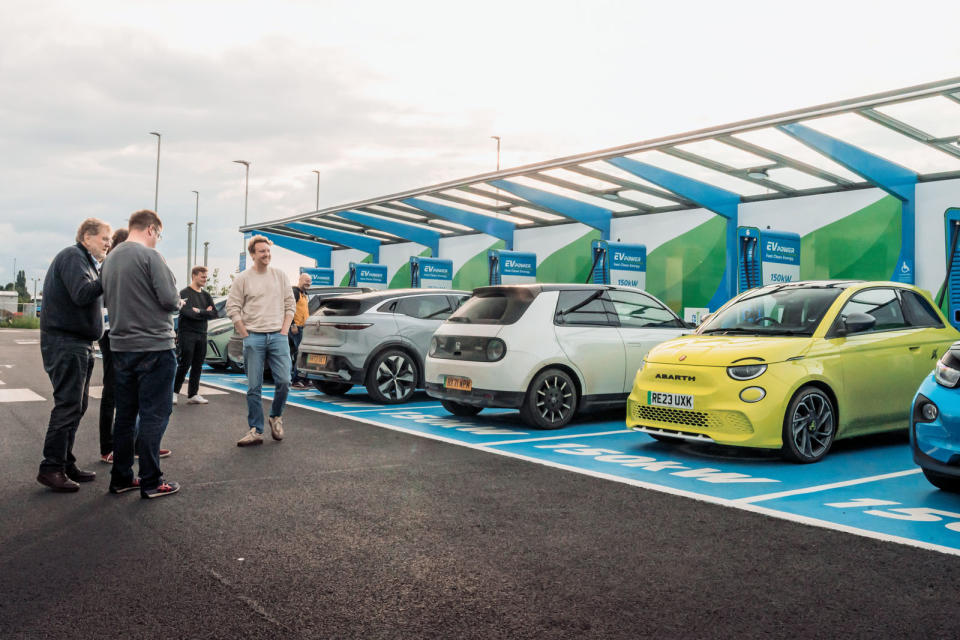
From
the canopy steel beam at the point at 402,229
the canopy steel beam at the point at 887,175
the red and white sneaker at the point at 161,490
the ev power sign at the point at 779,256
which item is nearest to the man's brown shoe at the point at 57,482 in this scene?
the red and white sneaker at the point at 161,490

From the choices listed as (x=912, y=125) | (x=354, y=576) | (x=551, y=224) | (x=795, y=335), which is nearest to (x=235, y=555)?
(x=354, y=576)

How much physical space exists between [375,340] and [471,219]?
13.8m

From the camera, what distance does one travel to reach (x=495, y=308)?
882 cm

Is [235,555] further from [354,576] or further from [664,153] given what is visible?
[664,153]

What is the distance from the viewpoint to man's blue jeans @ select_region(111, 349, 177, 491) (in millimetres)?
5289

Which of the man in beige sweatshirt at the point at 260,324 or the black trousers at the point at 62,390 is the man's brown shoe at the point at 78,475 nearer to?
the black trousers at the point at 62,390

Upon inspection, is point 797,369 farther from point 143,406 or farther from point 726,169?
point 726,169

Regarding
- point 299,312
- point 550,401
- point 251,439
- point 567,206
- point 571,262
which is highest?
point 567,206

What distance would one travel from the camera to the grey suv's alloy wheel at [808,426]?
651cm

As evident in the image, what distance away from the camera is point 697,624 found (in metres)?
3.16

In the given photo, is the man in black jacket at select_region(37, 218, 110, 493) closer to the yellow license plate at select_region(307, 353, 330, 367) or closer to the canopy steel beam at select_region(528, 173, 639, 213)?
the yellow license plate at select_region(307, 353, 330, 367)

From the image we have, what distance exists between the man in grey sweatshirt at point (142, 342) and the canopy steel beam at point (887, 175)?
36.8 ft

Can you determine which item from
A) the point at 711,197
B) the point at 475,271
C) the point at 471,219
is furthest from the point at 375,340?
the point at 475,271

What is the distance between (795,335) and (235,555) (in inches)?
196
